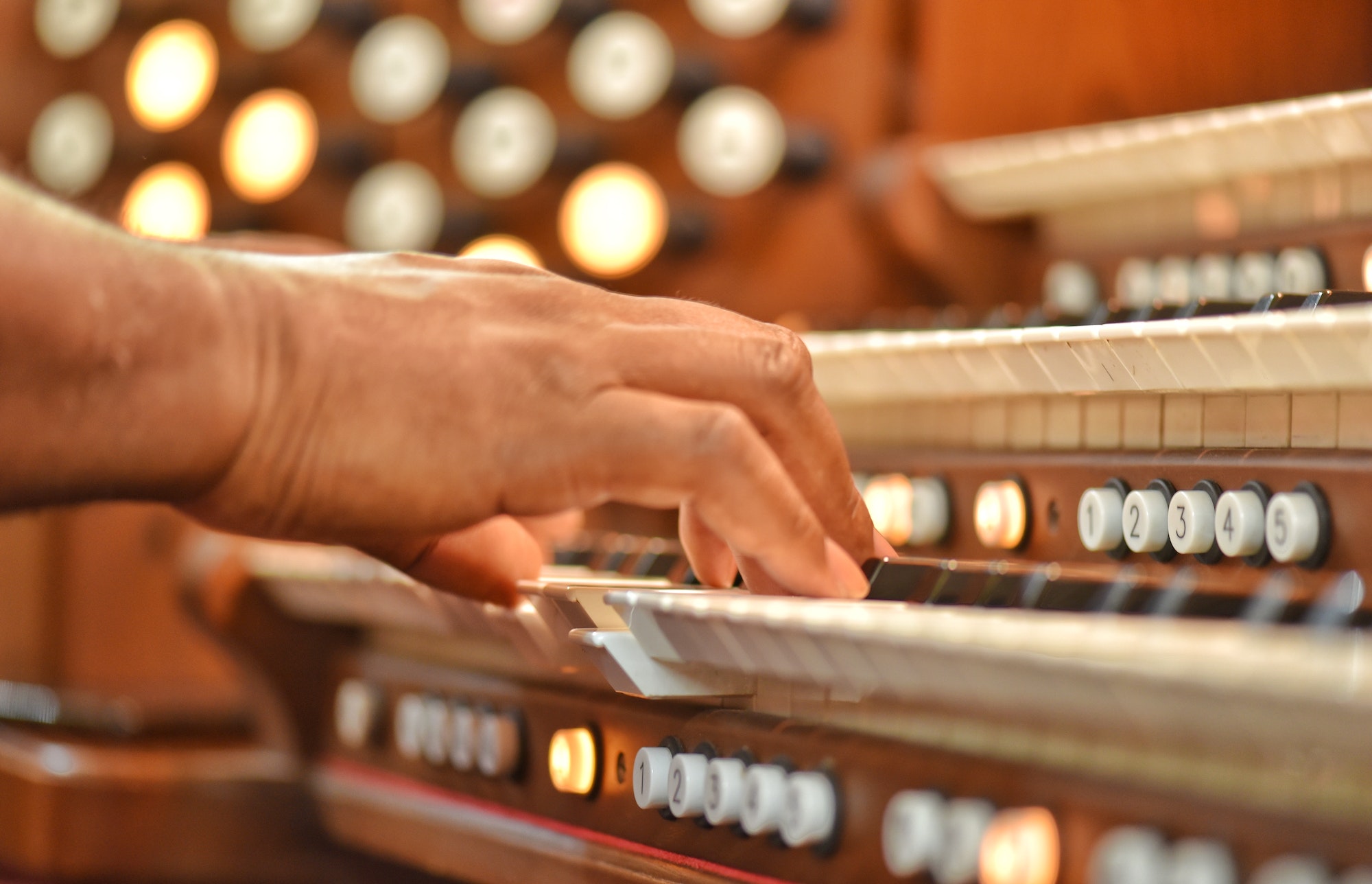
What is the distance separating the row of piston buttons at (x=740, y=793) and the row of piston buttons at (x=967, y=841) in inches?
2.0

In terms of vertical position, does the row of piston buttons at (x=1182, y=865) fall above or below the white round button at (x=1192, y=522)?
below

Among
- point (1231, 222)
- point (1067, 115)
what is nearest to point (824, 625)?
point (1231, 222)

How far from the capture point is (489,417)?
30.1 inches

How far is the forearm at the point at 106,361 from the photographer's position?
2.38ft

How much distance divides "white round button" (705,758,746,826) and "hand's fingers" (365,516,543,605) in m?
0.21

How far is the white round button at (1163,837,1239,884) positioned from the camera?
23.5 inches

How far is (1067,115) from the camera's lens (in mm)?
1650

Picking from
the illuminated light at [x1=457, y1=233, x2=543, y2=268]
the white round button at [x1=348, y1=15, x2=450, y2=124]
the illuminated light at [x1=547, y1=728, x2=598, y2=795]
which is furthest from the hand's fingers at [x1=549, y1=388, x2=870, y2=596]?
the white round button at [x1=348, y1=15, x2=450, y2=124]

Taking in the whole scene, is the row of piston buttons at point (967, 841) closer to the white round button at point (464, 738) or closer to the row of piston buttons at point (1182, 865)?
the row of piston buttons at point (1182, 865)

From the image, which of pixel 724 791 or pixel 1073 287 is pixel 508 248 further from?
pixel 724 791

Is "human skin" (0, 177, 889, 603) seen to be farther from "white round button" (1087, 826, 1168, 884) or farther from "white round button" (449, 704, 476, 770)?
"white round button" (449, 704, 476, 770)

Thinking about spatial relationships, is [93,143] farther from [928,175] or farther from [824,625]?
[824,625]

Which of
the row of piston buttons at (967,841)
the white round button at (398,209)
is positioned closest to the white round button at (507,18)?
the white round button at (398,209)

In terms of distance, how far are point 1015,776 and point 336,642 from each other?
102 cm
